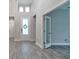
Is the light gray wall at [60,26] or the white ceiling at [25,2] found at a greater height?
the white ceiling at [25,2]

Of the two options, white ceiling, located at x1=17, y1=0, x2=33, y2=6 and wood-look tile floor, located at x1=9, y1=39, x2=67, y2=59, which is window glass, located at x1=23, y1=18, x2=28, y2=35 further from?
wood-look tile floor, located at x1=9, y1=39, x2=67, y2=59

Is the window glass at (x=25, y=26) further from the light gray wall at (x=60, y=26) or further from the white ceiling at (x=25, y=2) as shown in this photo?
the light gray wall at (x=60, y=26)

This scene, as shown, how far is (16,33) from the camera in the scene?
13.8 metres

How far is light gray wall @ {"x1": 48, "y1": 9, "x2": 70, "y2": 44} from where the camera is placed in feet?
33.4

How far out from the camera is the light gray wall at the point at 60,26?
1018 cm

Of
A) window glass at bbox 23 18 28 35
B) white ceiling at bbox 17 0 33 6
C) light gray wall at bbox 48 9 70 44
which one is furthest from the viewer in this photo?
window glass at bbox 23 18 28 35

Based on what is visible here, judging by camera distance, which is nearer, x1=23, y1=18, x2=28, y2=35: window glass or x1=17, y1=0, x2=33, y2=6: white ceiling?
x1=17, y1=0, x2=33, y2=6: white ceiling

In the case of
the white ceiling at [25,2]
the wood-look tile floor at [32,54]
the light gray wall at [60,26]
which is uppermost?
the white ceiling at [25,2]

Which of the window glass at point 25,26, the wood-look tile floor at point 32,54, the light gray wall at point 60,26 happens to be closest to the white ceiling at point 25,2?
the window glass at point 25,26

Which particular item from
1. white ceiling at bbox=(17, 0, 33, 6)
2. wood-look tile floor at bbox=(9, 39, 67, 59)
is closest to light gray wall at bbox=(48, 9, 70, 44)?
wood-look tile floor at bbox=(9, 39, 67, 59)

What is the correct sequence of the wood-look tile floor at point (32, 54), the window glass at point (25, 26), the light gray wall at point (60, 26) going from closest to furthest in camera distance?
the wood-look tile floor at point (32, 54), the light gray wall at point (60, 26), the window glass at point (25, 26)
